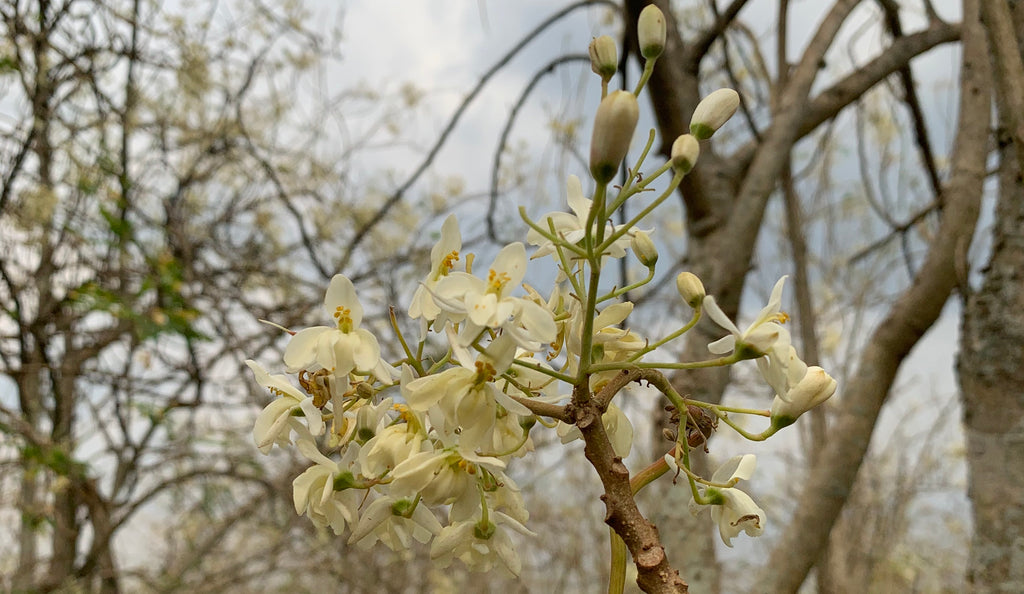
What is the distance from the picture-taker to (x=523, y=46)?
7.32ft

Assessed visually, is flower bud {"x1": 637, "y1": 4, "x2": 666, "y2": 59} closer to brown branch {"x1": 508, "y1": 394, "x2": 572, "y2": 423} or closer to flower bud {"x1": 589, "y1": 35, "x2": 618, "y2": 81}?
flower bud {"x1": 589, "y1": 35, "x2": 618, "y2": 81}

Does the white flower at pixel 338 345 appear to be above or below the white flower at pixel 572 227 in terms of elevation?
below

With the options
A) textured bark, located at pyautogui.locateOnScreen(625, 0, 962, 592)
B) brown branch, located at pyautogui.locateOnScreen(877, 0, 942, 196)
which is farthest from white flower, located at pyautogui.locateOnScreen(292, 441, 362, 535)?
brown branch, located at pyautogui.locateOnScreen(877, 0, 942, 196)

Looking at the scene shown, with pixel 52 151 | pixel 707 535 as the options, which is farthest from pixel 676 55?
pixel 52 151

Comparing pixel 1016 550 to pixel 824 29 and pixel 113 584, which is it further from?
pixel 113 584

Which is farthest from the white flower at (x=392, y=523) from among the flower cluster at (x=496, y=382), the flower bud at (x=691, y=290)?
the flower bud at (x=691, y=290)

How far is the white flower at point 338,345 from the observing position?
51cm

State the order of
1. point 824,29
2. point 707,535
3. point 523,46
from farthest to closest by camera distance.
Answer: point 523,46 → point 824,29 → point 707,535

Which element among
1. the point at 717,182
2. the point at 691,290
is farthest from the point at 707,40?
the point at 691,290

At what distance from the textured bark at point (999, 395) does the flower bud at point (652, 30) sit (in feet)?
2.54

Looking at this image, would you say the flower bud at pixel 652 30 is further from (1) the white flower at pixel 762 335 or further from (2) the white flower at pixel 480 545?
(2) the white flower at pixel 480 545

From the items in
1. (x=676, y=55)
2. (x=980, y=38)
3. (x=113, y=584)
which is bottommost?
(x=113, y=584)

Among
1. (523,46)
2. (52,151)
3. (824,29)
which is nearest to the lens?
(824,29)

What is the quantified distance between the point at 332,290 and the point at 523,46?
6.03 feet
